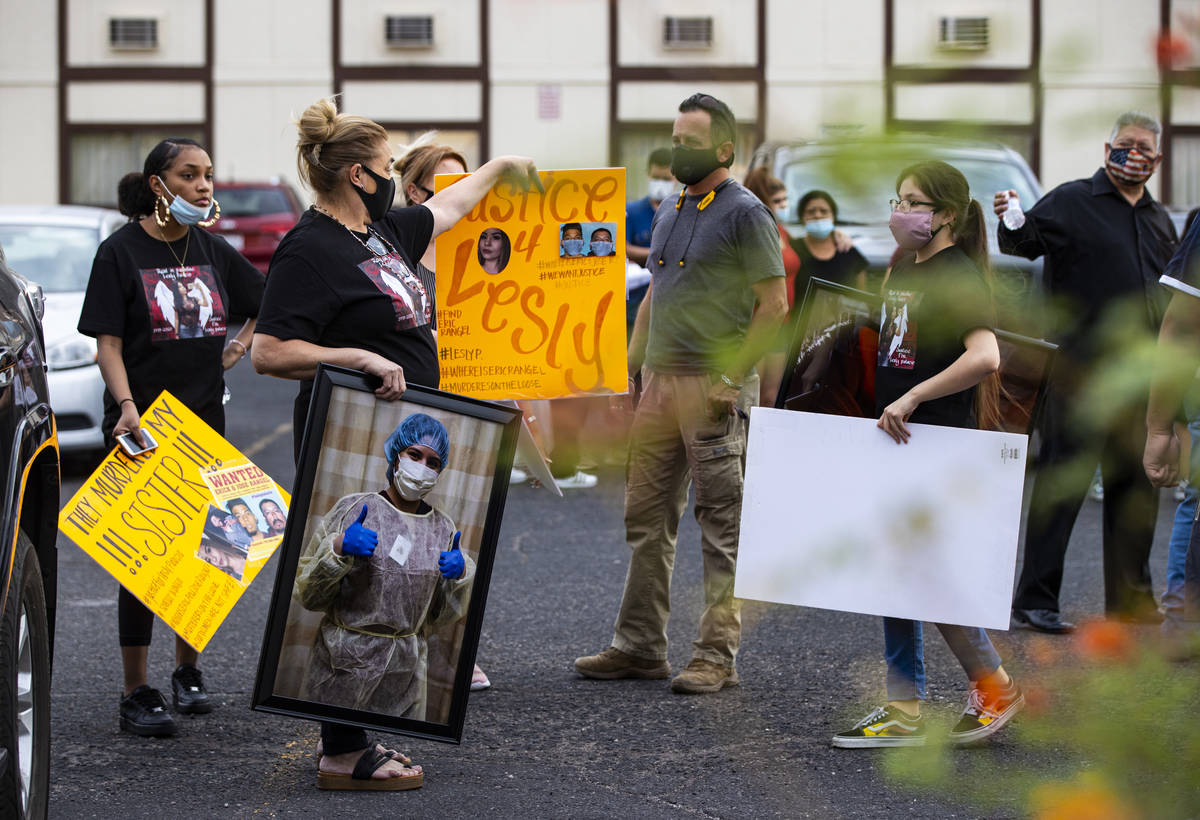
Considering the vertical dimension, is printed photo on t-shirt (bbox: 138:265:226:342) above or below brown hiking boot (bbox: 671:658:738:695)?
above

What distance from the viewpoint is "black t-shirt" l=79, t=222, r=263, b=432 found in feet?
14.5

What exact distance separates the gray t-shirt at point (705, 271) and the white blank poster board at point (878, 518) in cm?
122

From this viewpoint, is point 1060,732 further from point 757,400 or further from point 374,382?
point 757,400

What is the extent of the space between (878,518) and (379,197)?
258cm

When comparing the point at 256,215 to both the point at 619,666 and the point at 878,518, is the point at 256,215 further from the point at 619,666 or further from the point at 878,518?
the point at 878,518

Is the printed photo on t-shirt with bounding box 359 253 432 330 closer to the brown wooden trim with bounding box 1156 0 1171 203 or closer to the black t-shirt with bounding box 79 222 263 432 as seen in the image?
the black t-shirt with bounding box 79 222 263 432

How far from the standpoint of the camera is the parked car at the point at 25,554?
114 inches

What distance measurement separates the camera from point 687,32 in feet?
2.90

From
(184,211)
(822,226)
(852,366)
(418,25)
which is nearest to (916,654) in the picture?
Answer: (852,366)

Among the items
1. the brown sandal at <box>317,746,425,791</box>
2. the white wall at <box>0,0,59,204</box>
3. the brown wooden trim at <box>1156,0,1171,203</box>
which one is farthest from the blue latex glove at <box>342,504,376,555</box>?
the brown wooden trim at <box>1156,0,1171,203</box>

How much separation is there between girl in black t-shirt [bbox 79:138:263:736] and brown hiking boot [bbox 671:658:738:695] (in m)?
1.53

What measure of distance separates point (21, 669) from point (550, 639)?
2776 mm

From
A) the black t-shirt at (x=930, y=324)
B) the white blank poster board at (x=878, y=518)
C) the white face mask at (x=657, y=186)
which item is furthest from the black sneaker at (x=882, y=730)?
the white face mask at (x=657, y=186)

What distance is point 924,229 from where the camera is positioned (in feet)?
9.59
